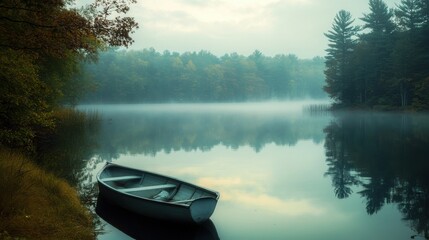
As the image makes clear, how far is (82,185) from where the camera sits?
55.0ft

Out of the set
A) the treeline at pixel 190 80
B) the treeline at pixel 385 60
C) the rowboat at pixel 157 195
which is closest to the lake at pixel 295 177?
the rowboat at pixel 157 195

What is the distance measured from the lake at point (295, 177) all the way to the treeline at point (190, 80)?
87578 mm

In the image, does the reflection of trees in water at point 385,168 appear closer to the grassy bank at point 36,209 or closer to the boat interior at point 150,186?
the boat interior at point 150,186

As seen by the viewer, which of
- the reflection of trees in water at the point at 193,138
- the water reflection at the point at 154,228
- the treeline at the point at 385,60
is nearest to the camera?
the water reflection at the point at 154,228

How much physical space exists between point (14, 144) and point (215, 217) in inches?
361

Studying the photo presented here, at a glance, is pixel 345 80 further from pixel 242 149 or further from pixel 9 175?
pixel 9 175

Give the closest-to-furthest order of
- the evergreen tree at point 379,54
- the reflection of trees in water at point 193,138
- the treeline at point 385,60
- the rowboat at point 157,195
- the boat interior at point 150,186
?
the rowboat at point 157,195 → the boat interior at point 150,186 → the reflection of trees in water at point 193,138 → the treeline at point 385,60 → the evergreen tree at point 379,54

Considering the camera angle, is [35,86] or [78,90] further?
[78,90]

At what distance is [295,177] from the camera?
20.1 metres

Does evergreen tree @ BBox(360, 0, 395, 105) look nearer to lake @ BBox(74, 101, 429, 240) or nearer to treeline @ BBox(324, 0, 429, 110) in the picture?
treeline @ BBox(324, 0, 429, 110)

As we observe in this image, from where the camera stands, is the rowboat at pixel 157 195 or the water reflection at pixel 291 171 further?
the water reflection at pixel 291 171

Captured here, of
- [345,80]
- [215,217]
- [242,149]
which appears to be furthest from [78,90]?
[345,80]

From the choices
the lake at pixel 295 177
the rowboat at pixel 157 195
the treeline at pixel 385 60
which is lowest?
the lake at pixel 295 177

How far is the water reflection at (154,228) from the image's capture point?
11320 mm
